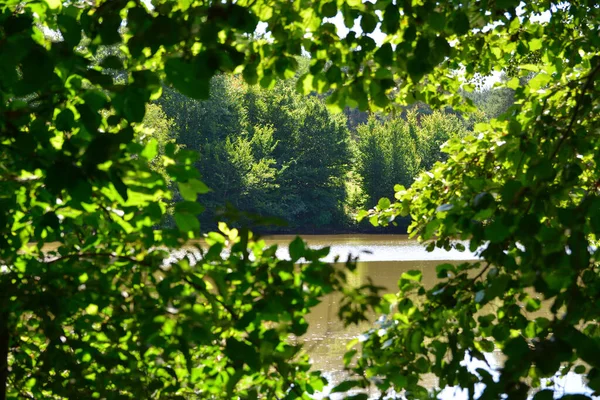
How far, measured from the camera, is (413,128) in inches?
2064

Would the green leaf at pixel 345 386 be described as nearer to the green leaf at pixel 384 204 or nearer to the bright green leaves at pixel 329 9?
the bright green leaves at pixel 329 9

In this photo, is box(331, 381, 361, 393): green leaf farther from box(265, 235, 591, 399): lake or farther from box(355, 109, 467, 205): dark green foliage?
box(355, 109, 467, 205): dark green foliage

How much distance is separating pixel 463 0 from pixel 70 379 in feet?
5.04

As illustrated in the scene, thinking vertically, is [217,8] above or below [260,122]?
below

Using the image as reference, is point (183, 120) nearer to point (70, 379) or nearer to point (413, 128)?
point (413, 128)

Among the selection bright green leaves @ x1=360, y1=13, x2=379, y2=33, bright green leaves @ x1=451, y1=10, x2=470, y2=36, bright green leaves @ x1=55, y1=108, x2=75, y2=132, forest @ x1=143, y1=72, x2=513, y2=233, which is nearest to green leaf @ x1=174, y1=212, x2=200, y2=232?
bright green leaves @ x1=55, y1=108, x2=75, y2=132

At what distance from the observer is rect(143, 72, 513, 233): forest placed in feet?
140

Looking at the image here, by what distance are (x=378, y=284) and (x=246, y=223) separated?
11297mm

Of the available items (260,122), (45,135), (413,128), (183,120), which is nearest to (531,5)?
(45,135)

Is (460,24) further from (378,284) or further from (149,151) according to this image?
(378,284)

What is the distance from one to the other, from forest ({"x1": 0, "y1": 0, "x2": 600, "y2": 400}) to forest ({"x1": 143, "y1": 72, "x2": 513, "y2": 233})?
38.9 metres

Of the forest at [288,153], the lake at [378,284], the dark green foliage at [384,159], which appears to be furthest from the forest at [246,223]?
the dark green foliage at [384,159]

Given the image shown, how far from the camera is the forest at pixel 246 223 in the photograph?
1600 millimetres

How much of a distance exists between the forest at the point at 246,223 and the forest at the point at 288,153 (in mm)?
38922
